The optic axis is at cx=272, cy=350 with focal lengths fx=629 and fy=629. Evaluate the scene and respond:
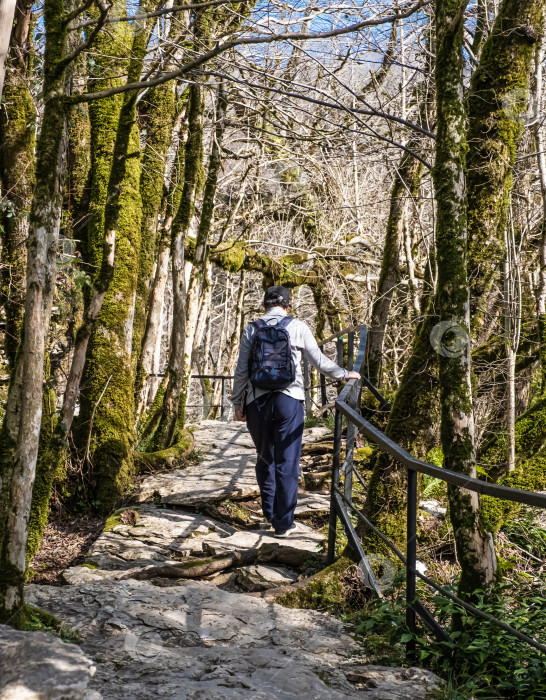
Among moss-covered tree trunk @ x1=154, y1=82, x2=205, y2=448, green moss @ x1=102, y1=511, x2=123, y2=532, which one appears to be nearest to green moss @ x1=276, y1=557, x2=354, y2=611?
green moss @ x1=102, y1=511, x2=123, y2=532

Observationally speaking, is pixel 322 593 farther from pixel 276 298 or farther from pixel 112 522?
pixel 112 522

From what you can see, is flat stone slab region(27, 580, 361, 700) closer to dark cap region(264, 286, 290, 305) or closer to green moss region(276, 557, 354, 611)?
green moss region(276, 557, 354, 611)

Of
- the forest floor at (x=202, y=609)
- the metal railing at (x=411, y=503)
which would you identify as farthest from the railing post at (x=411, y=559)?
the forest floor at (x=202, y=609)

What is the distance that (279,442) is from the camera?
5281 millimetres

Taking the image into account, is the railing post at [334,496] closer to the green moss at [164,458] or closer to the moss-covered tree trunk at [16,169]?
the moss-covered tree trunk at [16,169]

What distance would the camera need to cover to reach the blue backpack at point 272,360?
513cm

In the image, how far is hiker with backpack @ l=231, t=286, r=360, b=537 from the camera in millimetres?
5195

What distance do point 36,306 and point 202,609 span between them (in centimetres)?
196

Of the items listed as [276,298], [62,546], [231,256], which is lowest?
[62,546]

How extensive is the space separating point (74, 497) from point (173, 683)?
15.6ft

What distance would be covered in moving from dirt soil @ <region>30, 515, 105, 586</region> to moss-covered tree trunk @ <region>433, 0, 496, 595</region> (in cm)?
274

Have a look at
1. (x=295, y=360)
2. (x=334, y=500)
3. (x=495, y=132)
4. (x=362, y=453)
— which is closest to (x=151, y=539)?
(x=334, y=500)

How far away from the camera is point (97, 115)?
7605 mm

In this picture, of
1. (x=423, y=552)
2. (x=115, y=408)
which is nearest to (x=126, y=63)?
(x=115, y=408)
